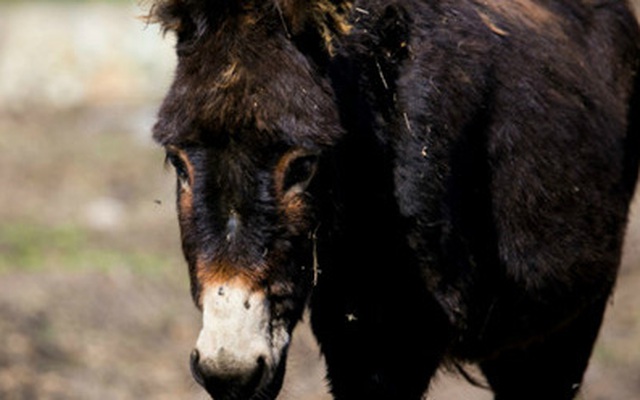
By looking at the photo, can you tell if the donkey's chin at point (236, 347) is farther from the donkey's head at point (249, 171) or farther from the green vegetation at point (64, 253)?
the green vegetation at point (64, 253)

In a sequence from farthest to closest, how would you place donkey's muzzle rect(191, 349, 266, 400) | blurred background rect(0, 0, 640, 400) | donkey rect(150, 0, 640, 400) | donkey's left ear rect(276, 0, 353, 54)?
blurred background rect(0, 0, 640, 400) < donkey's left ear rect(276, 0, 353, 54) < donkey rect(150, 0, 640, 400) < donkey's muzzle rect(191, 349, 266, 400)

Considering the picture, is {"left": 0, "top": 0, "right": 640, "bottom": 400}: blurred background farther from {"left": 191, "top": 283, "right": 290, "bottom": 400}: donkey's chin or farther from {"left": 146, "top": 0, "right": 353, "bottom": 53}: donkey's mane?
{"left": 191, "top": 283, "right": 290, "bottom": 400}: donkey's chin

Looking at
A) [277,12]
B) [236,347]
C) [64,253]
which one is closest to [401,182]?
[277,12]

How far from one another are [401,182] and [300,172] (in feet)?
1.97

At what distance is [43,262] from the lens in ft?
34.3

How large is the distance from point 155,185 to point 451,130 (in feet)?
29.6

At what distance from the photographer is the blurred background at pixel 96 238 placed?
27.7ft

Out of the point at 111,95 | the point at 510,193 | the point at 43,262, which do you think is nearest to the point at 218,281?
the point at 510,193

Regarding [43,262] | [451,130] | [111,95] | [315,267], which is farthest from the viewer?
[111,95]

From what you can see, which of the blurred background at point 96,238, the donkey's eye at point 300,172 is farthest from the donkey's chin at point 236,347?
the blurred background at point 96,238

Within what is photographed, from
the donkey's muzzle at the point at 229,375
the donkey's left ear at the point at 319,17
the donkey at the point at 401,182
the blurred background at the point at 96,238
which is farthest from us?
the blurred background at the point at 96,238

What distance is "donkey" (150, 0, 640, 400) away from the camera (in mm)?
4035

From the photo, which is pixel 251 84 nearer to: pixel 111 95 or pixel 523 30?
pixel 523 30

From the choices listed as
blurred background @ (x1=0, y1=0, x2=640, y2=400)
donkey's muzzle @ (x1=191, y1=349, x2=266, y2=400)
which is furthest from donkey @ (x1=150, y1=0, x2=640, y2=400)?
blurred background @ (x1=0, y1=0, x2=640, y2=400)
